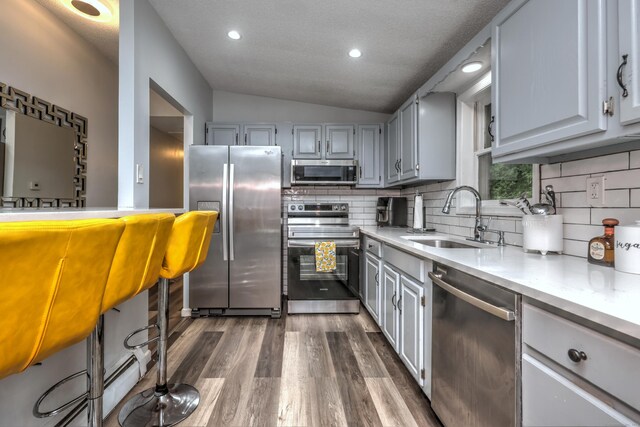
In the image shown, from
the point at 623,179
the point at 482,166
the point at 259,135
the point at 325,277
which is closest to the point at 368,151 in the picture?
the point at 259,135

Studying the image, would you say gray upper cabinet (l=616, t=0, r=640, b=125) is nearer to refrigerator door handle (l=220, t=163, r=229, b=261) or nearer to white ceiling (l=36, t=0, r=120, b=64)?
refrigerator door handle (l=220, t=163, r=229, b=261)

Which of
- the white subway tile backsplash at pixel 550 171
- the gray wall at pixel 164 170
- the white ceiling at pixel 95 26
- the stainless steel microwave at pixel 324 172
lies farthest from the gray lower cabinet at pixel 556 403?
the gray wall at pixel 164 170

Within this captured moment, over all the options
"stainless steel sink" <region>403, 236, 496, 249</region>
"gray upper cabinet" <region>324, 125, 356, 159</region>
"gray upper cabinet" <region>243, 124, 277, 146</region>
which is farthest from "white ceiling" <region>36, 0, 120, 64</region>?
"stainless steel sink" <region>403, 236, 496, 249</region>

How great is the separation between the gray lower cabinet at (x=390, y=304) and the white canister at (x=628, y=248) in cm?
115

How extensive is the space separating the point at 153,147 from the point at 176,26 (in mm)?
3373

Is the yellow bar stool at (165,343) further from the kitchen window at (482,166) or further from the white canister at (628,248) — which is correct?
the kitchen window at (482,166)

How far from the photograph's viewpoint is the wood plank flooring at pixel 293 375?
1592mm

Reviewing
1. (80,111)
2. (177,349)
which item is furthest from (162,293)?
(80,111)

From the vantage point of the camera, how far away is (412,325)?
5.86 ft

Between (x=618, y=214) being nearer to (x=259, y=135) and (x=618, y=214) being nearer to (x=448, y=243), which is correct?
(x=448, y=243)

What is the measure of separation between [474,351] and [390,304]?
1.06 m

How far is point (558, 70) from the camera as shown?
3.71ft

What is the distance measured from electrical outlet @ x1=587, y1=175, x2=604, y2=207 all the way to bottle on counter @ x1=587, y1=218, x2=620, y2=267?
170 millimetres

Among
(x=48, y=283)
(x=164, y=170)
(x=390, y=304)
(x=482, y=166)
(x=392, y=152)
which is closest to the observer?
(x=48, y=283)
